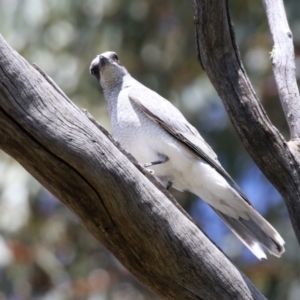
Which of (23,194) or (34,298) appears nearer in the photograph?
(23,194)

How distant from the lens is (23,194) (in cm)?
730

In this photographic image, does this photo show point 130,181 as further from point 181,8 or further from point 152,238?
point 181,8

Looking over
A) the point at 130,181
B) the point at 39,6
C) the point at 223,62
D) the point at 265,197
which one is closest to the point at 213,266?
the point at 130,181

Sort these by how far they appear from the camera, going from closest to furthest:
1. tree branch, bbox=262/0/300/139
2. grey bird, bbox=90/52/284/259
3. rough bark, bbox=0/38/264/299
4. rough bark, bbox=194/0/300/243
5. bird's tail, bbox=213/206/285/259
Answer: rough bark, bbox=0/38/264/299 → rough bark, bbox=194/0/300/243 → tree branch, bbox=262/0/300/139 → bird's tail, bbox=213/206/285/259 → grey bird, bbox=90/52/284/259

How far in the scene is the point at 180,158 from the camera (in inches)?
157

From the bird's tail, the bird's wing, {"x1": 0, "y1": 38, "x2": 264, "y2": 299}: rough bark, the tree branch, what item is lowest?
{"x1": 0, "y1": 38, "x2": 264, "y2": 299}: rough bark

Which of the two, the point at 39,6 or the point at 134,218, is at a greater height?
the point at 39,6

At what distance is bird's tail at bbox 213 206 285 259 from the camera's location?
375 centimetres

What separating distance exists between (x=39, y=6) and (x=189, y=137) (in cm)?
424

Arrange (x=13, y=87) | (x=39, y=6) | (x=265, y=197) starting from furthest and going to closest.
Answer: (x=265, y=197)
(x=39, y=6)
(x=13, y=87)

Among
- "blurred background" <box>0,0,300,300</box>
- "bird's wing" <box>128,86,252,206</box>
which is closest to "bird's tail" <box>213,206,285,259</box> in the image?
"bird's wing" <box>128,86,252,206</box>

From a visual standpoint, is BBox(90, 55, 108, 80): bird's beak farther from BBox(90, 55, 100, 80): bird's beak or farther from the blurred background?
the blurred background

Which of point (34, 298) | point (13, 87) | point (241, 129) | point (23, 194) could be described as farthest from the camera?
point (34, 298)

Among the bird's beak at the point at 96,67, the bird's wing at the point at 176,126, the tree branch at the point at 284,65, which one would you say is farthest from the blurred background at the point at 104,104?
the tree branch at the point at 284,65
